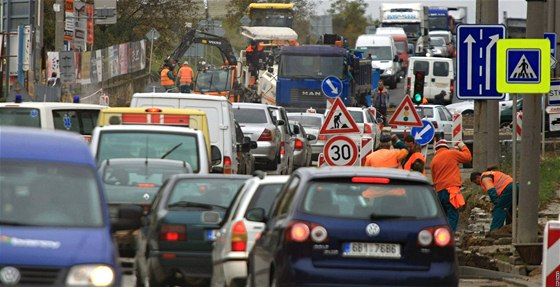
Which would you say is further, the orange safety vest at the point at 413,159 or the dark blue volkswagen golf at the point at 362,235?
the orange safety vest at the point at 413,159

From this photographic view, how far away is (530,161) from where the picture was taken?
1958 centimetres

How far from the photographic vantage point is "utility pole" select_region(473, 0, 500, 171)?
2842cm

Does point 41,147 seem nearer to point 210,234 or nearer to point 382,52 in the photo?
point 210,234

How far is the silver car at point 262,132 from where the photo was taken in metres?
34.3

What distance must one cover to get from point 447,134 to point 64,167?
39.4 meters

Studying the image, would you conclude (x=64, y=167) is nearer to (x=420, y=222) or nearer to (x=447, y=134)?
(x=420, y=222)

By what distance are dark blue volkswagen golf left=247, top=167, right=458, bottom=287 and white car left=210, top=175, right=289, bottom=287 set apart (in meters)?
1.39

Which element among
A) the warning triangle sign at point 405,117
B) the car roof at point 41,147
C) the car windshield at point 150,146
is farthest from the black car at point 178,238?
the warning triangle sign at point 405,117

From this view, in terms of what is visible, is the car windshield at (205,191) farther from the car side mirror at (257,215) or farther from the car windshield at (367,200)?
the car windshield at (367,200)

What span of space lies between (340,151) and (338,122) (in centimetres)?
138

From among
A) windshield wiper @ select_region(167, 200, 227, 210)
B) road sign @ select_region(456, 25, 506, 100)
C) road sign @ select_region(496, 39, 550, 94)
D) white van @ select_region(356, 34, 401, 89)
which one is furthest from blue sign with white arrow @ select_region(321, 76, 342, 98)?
white van @ select_region(356, 34, 401, 89)

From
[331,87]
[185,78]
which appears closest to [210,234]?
[331,87]

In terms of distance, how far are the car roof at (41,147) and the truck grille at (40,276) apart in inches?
50.3

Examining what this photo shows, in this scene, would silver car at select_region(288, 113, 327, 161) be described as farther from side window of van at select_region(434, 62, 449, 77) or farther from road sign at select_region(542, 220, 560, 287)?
side window of van at select_region(434, 62, 449, 77)
